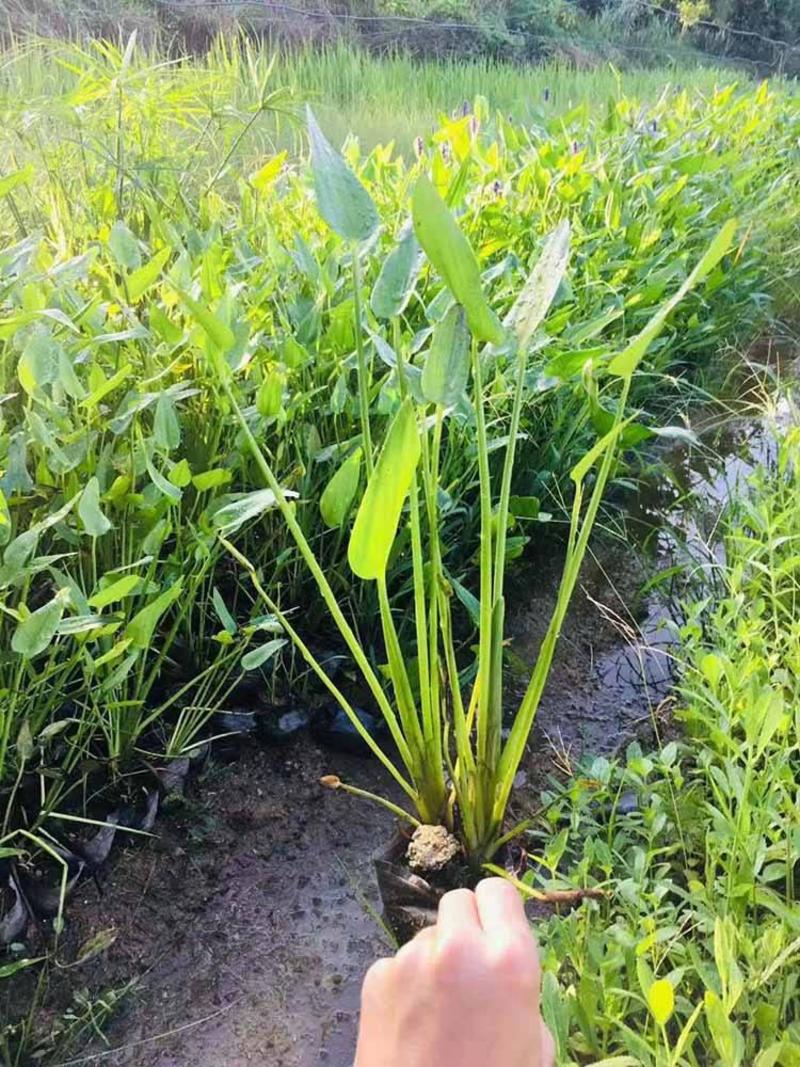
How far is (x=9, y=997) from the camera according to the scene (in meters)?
0.79

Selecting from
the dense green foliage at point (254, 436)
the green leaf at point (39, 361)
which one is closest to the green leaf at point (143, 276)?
the dense green foliage at point (254, 436)

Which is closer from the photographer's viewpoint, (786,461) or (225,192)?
(786,461)

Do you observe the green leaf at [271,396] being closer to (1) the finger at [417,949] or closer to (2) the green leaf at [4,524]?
(2) the green leaf at [4,524]

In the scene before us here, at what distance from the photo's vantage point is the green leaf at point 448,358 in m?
0.63

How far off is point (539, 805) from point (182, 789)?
41 centimetres

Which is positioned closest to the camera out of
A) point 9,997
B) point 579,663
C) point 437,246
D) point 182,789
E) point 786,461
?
point 437,246

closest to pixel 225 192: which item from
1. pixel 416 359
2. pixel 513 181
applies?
pixel 513 181

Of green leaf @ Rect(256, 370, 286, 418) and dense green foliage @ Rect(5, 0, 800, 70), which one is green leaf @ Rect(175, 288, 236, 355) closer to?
green leaf @ Rect(256, 370, 286, 418)

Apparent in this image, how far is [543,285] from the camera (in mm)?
695

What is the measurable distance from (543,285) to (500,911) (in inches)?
18.6

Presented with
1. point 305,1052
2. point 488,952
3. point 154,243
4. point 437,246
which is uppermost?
point 437,246

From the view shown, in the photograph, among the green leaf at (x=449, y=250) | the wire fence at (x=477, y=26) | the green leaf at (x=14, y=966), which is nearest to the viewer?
the green leaf at (x=449, y=250)

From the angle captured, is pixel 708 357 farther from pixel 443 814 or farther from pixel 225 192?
pixel 443 814

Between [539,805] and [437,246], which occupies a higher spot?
[437,246]
